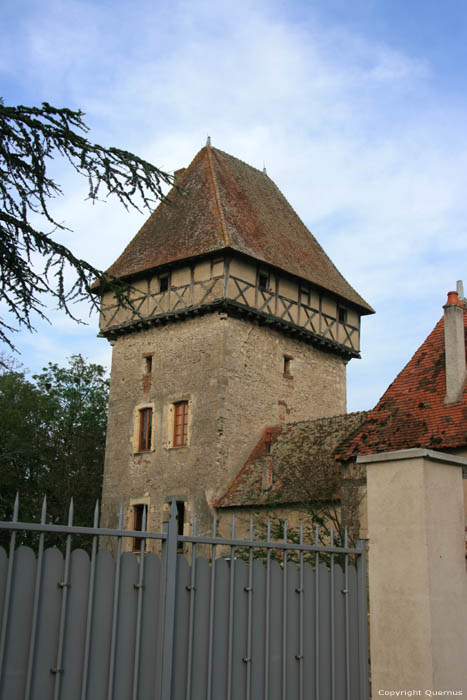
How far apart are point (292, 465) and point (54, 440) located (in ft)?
49.4

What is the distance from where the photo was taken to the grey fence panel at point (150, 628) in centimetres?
373

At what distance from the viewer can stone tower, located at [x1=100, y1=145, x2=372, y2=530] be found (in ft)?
67.6

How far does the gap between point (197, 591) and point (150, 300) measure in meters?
19.1

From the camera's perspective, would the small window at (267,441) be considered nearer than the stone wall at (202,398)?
No

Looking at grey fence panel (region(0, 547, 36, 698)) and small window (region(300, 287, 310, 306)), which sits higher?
small window (region(300, 287, 310, 306))

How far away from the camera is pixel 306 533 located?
16.5 metres

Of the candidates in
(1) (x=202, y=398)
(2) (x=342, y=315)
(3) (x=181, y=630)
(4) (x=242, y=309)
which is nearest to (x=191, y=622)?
(3) (x=181, y=630)

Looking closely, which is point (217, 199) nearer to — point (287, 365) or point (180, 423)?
point (287, 365)

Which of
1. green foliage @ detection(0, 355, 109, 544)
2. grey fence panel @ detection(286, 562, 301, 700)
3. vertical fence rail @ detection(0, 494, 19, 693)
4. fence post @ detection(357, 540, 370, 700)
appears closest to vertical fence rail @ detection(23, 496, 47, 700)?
vertical fence rail @ detection(0, 494, 19, 693)

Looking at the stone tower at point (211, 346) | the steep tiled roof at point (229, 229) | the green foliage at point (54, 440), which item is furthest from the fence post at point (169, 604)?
the green foliage at point (54, 440)

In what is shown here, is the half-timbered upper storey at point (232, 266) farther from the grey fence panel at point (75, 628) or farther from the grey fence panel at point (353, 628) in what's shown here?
A: the grey fence panel at point (75, 628)

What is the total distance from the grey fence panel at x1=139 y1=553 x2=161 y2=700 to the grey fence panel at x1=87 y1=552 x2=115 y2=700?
0.20 m

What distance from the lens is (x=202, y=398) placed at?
817 inches

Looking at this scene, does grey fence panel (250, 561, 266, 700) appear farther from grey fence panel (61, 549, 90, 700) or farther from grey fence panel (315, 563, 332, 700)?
grey fence panel (61, 549, 90, 700)
